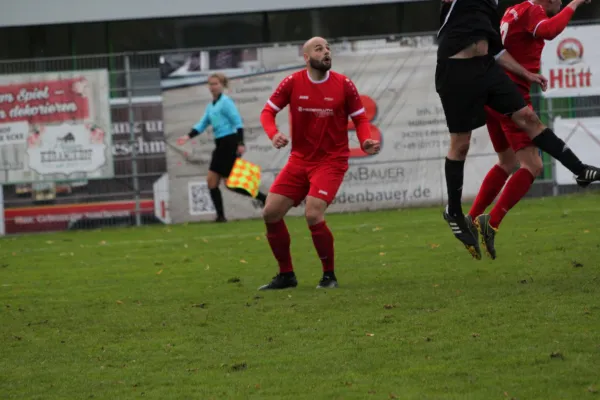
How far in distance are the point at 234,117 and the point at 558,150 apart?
10.6 metres

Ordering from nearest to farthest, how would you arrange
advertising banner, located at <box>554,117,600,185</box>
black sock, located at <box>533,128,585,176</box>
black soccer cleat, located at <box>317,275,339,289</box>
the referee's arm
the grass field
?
the grass field
black sock, located at <box>533,128,585,176</box>
black soccer cleat, located at <box>317,275,339,289</box>
the referee's arm
advertising banner, located at <box>554,117,600,185</box>

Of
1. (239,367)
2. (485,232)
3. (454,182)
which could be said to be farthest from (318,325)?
(485,232)

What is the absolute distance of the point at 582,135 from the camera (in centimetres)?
1948

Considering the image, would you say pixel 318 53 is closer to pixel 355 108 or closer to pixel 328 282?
pixel 355 108

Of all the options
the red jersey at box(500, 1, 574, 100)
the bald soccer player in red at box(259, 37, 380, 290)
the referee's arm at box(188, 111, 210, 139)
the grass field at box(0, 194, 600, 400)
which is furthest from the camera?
the referee's arm at box(188, 111, 210, 139)

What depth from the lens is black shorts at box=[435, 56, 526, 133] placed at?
8.48 meters

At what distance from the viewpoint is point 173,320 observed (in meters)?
8.23

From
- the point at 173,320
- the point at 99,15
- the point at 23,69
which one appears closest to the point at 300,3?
the point at 99,15

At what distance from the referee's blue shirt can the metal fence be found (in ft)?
4.33

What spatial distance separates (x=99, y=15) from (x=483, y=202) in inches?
647

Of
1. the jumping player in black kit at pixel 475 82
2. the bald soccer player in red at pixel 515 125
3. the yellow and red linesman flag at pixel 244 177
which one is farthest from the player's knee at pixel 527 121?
the yellow and red linesman flag at pixel 244 177

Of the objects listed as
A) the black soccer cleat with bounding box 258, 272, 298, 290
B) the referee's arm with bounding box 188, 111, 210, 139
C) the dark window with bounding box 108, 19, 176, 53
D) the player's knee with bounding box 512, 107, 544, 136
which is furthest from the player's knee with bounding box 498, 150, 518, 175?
the dark window with bounding box 108, 19, 176, 53

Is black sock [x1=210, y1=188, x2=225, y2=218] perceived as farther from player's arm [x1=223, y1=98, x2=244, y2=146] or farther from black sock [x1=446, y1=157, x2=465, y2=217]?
black sock [x1=446, y1=157, x2=465, y2=217]

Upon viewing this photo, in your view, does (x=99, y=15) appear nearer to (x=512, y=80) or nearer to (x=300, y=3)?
(x=300, y=3)
